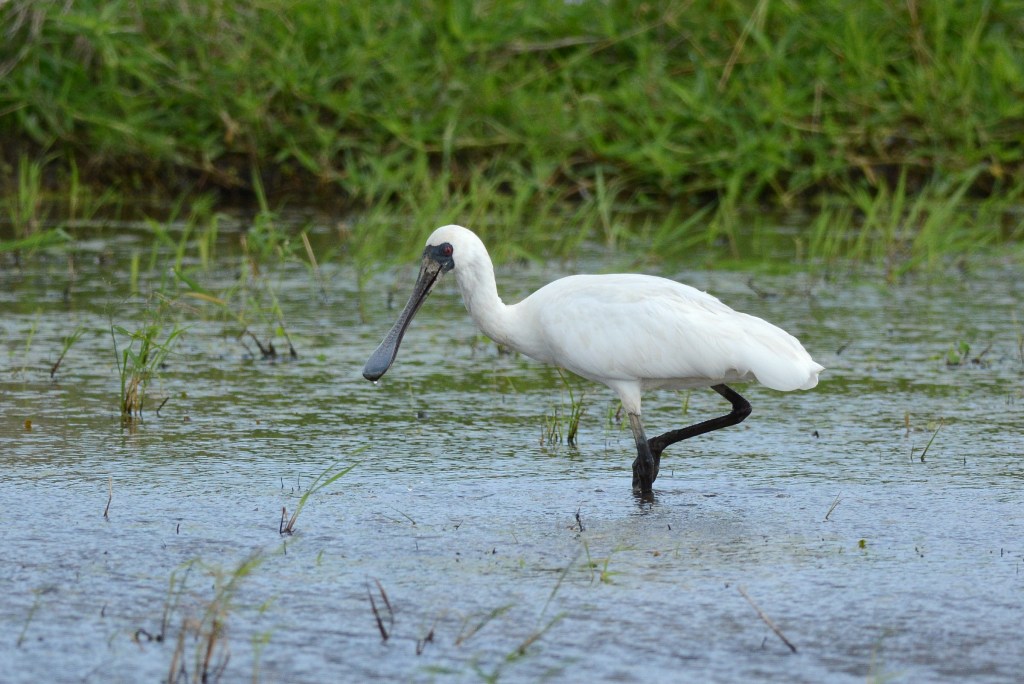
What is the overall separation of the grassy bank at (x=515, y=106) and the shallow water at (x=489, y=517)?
11.0 feet

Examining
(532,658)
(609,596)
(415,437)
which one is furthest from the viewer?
(415,437)

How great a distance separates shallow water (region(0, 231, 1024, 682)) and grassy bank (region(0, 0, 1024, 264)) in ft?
11.0

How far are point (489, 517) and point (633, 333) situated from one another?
82 cm

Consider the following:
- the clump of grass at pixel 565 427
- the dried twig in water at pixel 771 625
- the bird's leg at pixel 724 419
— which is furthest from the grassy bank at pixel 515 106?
the dried twig in water at pixel 771 625

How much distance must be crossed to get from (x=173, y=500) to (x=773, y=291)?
4481 mm

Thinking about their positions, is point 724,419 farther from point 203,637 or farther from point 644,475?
point 203,637

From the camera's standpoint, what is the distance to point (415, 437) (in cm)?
596

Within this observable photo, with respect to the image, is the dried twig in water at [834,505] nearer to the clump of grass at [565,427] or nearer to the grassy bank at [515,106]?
the clump of grass at [565,427]

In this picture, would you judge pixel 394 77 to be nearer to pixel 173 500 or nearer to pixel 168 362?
pixel 168 362

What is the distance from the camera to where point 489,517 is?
4922mm

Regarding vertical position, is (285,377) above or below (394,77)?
below

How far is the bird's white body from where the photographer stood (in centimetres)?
527

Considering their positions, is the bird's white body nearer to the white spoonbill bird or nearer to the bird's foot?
the white spoonbill bird

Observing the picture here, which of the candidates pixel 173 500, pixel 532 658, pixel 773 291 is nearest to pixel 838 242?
pixel 773 291
